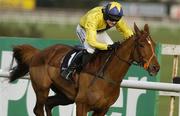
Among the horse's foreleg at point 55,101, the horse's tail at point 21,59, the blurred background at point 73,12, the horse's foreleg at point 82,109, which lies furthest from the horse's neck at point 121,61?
the blurred background at point 73,12

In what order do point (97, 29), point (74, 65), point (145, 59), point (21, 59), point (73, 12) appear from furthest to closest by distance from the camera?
point (73, 12), point (21, 59), point (74, 65), point (97, 29), point (145, 59)

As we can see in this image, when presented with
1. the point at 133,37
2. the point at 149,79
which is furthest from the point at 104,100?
the point at 149,79

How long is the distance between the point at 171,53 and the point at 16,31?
55.0ft

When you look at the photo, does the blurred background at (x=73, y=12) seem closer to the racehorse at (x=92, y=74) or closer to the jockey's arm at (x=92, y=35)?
the racehorse at (x=92, y=74)

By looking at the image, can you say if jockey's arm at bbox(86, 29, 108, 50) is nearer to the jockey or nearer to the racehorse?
the jockey

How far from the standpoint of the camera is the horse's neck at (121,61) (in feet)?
23.9

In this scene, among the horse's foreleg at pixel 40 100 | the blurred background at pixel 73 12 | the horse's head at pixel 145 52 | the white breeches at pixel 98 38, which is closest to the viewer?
the horse's head at pixel 145 52

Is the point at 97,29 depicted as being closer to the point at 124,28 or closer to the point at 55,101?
the point at 124,28

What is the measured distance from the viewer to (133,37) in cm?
723

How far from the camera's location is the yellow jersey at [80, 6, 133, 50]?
7.27 meters

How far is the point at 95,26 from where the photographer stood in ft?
24.2

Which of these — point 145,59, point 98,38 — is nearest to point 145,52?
point 145,59

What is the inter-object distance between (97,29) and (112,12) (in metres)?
0.38

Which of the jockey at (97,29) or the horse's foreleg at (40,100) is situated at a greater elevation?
the jockey at (97,29)
